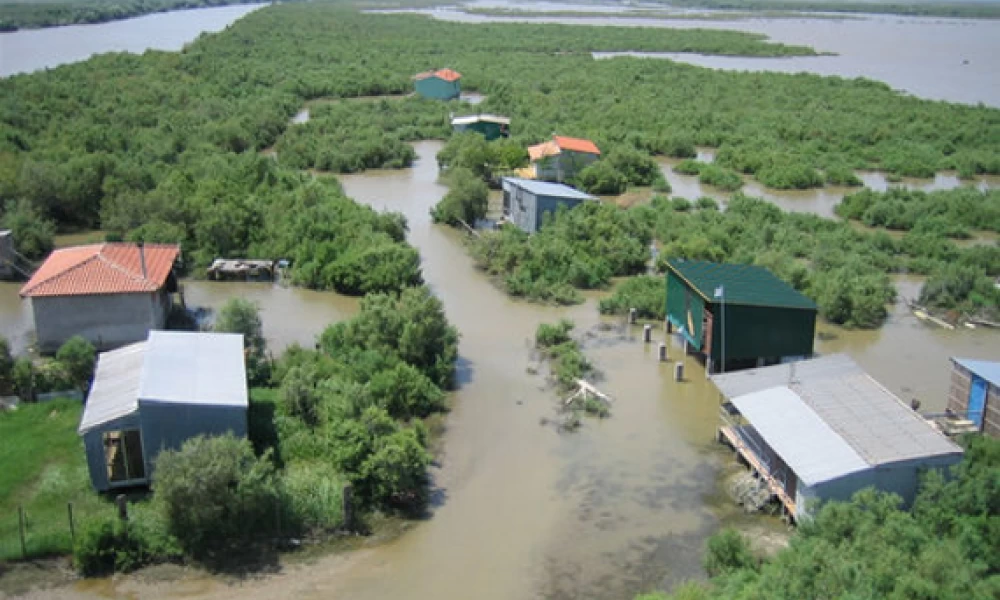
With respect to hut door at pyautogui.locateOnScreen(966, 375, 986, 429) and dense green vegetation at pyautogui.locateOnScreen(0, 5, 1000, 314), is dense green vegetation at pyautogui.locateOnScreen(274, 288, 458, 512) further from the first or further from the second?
hut door at pyautogui.locateOnScreen(966, 375, 986, 429)

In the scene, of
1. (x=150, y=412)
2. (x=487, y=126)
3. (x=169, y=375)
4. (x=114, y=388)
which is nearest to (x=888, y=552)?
(x=150, y=412)

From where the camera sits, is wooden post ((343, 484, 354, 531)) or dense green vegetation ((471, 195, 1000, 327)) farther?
dense green vegetation ((471, 195, 1000, 327))

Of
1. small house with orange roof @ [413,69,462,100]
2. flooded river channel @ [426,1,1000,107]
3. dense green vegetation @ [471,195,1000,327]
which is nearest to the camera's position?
dense green vegetation @ [471,195,1000,327]

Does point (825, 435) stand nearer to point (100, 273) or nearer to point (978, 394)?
point (978, 394)

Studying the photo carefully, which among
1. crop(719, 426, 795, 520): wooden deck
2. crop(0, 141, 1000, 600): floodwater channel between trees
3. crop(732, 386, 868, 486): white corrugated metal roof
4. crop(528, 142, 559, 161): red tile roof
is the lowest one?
crop(0, 141, 1000, 600): floodwater channel between trees

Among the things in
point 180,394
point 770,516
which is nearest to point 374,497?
point 180,394

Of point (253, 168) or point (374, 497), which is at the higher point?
point (253, 168)

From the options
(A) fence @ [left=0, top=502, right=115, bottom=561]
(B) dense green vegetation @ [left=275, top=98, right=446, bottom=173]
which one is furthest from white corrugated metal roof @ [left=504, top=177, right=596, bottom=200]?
(A) fence @ [left=0, top=502, right=115, bottom=561]

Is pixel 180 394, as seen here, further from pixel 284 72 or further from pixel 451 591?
pixel 284 72
